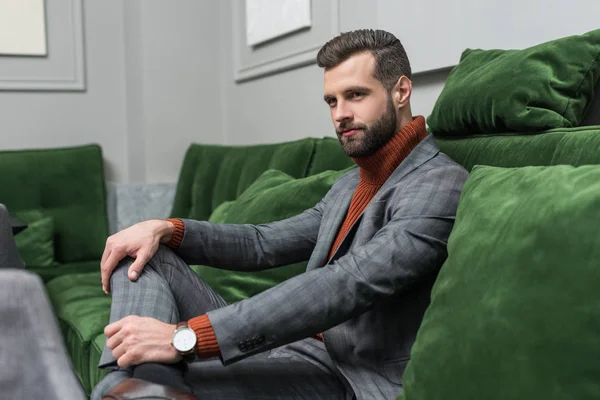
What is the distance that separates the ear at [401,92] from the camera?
1.49 metres

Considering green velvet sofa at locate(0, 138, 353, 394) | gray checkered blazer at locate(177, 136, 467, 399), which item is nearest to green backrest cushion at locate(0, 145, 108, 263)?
green velvet sofa at locate(0, 138, 353, 394)

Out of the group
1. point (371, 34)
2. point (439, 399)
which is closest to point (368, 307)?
point (439, 399)

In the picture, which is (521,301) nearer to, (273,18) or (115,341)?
(115,341)

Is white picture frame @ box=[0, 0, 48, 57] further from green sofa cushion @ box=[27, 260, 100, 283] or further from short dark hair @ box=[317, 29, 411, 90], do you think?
short dark hair @ box=[317, 29, 411, 90]

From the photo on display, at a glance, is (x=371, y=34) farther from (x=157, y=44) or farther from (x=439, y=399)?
(x=157, y=44)

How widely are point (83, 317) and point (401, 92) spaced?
3.88 ft

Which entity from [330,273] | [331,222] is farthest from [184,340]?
[331,222]

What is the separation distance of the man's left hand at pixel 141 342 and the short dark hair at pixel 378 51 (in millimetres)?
661

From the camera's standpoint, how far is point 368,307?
47.3 inches

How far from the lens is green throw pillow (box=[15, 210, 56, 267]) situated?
10.2ft

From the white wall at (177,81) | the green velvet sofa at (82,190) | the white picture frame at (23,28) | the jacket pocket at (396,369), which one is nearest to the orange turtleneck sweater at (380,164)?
the jacket pocket at (396,369)

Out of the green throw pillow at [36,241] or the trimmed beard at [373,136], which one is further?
the green throw pillow at [36,241]

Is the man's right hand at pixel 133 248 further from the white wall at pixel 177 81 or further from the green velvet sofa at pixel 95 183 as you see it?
the white wall at pixel 177 81

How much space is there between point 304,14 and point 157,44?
116 cm
